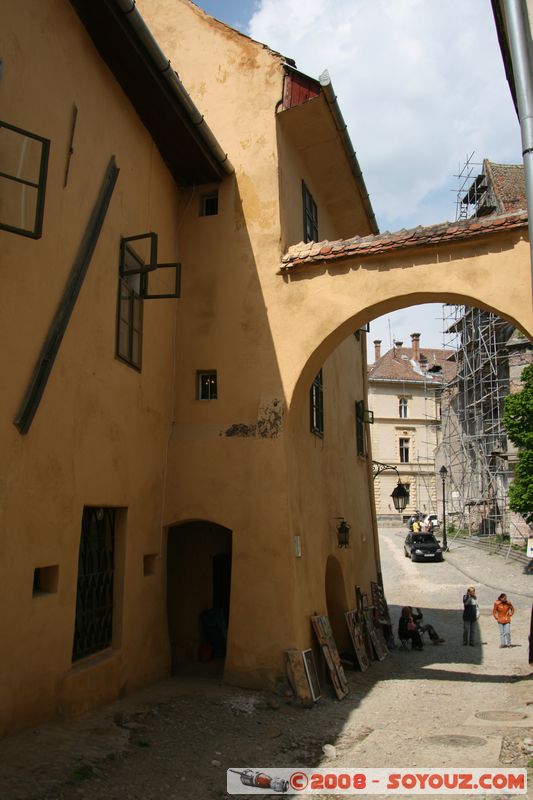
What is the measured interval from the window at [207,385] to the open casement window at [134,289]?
5.03 ft

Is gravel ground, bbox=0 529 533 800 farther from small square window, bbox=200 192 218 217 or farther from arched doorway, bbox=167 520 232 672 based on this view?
small square window, bbox=200 192 218 217

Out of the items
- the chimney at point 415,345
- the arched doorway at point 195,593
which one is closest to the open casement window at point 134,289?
the arched doorway at point 195,593

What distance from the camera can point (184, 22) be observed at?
12711mm

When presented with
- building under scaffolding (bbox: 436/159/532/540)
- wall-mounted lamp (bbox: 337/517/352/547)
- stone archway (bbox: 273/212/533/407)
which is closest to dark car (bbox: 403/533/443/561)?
building under scaffolding (bbox: 436/159/532/540)

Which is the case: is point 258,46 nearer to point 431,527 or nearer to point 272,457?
point 272,457

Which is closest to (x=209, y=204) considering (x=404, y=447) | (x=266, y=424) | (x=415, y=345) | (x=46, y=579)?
(x=266, y=424)

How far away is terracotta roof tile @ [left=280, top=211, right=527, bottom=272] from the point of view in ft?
32.3

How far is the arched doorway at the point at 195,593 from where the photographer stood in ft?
38.0

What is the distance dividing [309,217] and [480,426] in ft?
96.7

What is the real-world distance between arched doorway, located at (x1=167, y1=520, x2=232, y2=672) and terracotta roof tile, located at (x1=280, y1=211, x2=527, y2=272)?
4.74m

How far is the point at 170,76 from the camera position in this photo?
9.67 metres

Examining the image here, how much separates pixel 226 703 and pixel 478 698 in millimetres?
4381

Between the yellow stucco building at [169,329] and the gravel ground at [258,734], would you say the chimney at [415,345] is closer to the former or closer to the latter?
the yellow stucco building at [169,329]

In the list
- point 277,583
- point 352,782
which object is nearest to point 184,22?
point 277,583
